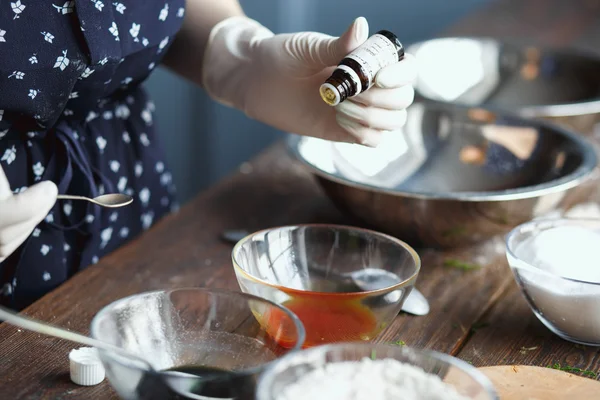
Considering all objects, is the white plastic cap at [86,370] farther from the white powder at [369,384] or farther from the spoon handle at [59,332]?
the white powder at [369,384]

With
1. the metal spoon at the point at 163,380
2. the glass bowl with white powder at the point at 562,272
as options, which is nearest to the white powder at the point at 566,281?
the glass bowl with white powder at the point at 562,272

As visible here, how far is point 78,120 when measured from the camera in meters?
1.29

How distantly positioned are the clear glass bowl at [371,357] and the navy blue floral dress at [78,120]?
60 centimetres

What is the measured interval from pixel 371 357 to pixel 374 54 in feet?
1.40

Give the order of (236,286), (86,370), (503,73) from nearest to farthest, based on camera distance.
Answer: (86,370), (236,286), (503,73)

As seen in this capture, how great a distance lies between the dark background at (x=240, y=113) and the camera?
3463 millimetres

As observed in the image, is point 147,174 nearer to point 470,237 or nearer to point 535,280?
point 470,237

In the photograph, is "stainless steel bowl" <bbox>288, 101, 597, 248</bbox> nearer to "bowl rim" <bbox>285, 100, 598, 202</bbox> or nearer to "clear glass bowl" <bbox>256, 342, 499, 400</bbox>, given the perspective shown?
"bowl rim" <bbox>285, 100, 598, 202</bbox>

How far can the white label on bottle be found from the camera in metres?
1.01

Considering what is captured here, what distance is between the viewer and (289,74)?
125cm

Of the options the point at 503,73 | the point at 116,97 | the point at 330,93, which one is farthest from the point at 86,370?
the point at 503,73

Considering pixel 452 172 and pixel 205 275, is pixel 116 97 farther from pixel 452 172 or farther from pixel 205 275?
pixel 452 172

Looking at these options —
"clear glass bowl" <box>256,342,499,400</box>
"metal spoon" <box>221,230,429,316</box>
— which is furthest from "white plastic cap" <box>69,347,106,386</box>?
"metal spoon" <box>221,230,429,316</box>

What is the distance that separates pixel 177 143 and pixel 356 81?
253 centimetres
